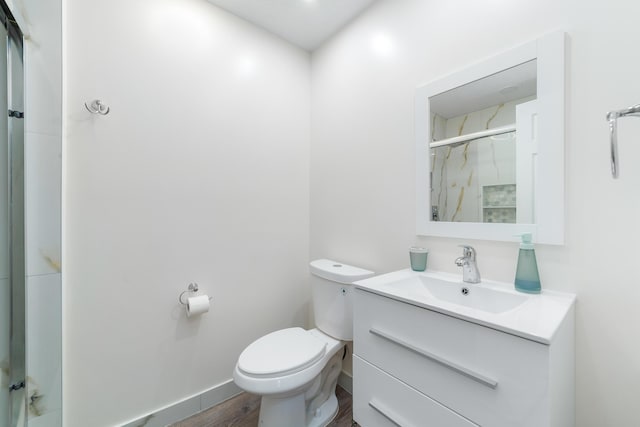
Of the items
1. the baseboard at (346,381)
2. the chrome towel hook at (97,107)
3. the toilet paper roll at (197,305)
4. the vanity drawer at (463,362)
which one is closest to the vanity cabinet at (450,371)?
the vanity drawer at (463,362)

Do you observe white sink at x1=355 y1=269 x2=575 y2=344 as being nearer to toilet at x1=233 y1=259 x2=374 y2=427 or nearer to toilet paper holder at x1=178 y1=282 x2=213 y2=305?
toilet at x1=233 y1=259 x2=374 y2=427

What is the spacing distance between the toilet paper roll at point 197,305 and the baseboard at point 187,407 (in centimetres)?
51

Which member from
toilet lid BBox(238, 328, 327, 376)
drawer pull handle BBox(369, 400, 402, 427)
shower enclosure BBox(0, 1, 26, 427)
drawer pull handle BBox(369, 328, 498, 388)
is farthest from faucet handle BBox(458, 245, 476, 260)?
shower enclosure BBox(0, 1, 26, 427)

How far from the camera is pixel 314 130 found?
6.59 ft

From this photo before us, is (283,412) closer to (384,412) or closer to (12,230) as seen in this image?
(384,412)

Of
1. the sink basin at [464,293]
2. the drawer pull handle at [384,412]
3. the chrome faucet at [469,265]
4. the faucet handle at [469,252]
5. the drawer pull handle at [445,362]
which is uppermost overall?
the faucet handle at [469,252]

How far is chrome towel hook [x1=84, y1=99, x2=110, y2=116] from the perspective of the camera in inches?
47.9

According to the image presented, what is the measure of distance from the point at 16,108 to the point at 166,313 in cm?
109

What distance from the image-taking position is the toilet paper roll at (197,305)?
1404 millimetres

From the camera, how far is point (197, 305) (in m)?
1.42

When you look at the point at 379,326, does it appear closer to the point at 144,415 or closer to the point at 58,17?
the point at 144,415

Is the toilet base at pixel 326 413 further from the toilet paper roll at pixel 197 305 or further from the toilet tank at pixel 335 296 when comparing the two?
the toilet paper roll at pixel 197 305

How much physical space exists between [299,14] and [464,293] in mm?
1855

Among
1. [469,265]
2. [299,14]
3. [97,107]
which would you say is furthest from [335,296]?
[299,14]
